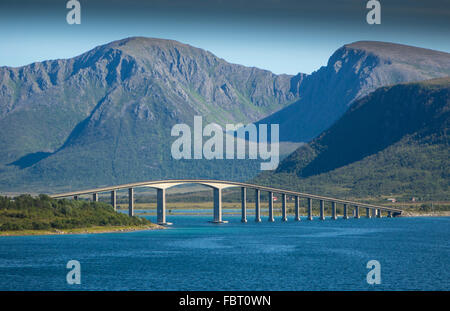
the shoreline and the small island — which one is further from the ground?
the small island

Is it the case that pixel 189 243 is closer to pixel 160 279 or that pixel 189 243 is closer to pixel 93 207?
pixel 93 207

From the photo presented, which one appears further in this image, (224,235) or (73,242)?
(224,235)

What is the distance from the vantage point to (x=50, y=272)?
10250 cm

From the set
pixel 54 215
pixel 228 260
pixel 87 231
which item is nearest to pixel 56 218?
pixel 54 215

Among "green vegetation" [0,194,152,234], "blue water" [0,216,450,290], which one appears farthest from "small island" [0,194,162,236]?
"blue water" [0,216,450,290]

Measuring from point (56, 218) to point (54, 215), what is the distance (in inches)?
105

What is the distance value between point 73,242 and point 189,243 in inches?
774

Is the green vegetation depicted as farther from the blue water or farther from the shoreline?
the blue water

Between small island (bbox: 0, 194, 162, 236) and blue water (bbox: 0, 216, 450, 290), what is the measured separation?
12.6 feet

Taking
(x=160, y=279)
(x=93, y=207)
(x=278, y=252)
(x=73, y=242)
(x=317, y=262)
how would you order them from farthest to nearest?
(x=93, y=207) → (x=73, y=242) → (x=278, y=252) → (x=317, y=262) → (x=160, y=279)

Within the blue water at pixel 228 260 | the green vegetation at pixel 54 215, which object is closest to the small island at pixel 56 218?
the green vegetation at pixel 54 215

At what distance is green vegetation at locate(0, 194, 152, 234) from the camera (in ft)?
507
